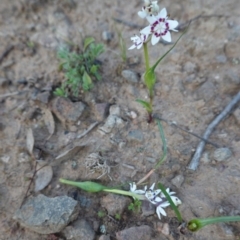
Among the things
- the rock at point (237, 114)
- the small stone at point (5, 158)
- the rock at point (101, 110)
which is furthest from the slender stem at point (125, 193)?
the rock at point (237, 114)

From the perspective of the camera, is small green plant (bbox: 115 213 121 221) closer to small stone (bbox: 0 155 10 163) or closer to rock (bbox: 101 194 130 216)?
rock (bbox: 101 194 130 216)

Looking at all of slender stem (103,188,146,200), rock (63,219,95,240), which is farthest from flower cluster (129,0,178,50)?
rock (63,219,95,240)

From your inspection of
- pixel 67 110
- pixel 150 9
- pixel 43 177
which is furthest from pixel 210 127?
pixel 43 177

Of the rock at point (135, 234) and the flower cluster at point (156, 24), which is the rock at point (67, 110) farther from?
the rock at point (135, 234)

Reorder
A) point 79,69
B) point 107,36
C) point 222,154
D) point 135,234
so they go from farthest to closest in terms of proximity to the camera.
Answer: point 107,36, point 79,69, point 222,154, point 135,234

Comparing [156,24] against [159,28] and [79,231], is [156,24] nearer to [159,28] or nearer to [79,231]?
[159,28]

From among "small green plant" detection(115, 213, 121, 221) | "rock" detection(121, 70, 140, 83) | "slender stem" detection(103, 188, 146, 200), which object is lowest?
"small green plant" detection(115, 213, 121, 221)

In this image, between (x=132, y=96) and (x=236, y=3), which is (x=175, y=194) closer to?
(x=132, y=96)
